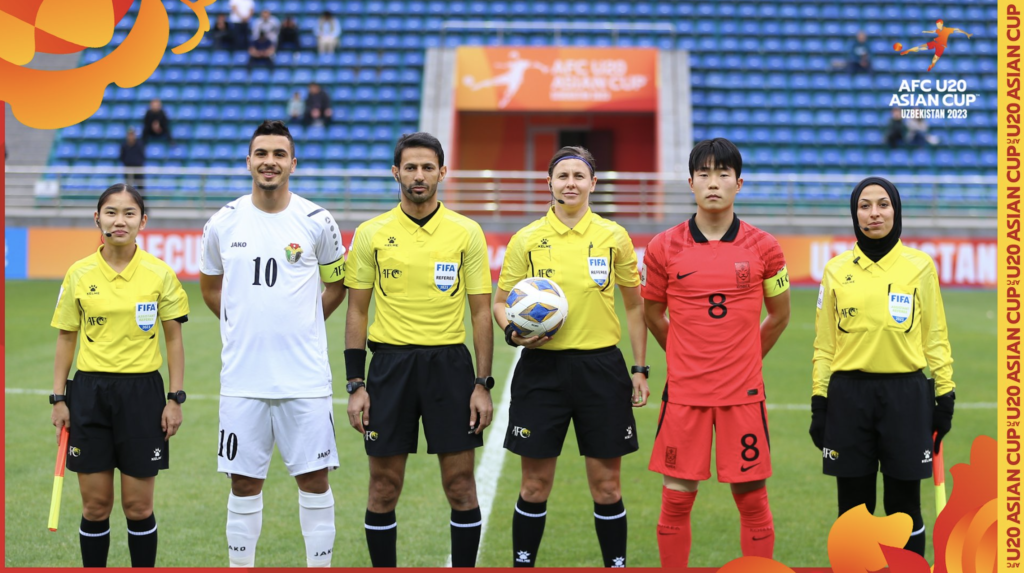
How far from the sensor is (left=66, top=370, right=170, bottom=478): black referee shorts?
4199 millimetres

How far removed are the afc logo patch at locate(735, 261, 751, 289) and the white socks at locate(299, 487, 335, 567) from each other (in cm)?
210

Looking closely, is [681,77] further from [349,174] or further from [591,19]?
[349,174]

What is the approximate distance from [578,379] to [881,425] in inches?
55.1

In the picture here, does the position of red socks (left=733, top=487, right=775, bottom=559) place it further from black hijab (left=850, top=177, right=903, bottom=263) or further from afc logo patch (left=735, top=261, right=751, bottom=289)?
black hijab (left=850, top=177, right=903, bottom=263)

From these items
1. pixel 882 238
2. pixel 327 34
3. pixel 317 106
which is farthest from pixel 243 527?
pixel 327 34

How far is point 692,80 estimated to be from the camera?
77.7ft

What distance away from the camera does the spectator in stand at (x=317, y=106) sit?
2220 cm

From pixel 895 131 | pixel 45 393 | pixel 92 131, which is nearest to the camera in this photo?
pixel 45 393

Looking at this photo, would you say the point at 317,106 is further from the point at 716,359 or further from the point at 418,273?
the point at 716,359

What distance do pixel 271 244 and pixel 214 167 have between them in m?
18.8

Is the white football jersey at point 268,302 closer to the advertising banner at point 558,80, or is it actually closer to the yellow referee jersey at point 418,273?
the yellow referee jersey at point 418,273

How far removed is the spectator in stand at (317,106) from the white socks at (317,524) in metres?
19.0

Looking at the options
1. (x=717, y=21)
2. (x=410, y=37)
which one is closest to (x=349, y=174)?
(x=410, y=37)

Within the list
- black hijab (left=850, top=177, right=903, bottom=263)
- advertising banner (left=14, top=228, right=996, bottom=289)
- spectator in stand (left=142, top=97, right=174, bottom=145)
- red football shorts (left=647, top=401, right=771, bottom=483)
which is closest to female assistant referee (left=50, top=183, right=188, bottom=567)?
red football shorts (left=647, top=401, right=771, bottom=483)
